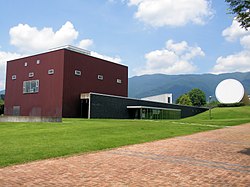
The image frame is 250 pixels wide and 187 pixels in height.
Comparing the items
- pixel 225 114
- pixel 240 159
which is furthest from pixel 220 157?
pixel 225 114

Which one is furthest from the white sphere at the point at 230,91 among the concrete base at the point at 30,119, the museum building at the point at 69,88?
the concrete base at the point at 30,119

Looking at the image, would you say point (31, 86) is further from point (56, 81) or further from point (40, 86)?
point (56, 81)

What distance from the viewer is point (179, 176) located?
19.5 feet

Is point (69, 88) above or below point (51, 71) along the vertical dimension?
below

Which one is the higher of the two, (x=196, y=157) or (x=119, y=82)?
(x=119, y=82)

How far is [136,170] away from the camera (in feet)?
21.3

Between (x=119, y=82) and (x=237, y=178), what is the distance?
43603mm

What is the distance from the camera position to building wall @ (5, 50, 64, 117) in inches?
→ 1548

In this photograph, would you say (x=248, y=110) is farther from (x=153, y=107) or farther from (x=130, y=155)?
(x=130, y=155)

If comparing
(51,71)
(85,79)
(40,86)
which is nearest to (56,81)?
(51,71)

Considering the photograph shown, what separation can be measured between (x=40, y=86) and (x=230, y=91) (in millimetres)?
44078

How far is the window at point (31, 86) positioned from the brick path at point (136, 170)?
35.9m

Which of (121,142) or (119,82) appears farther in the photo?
(119,82)

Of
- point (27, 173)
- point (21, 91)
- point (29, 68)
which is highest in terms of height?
point (29, 68)
